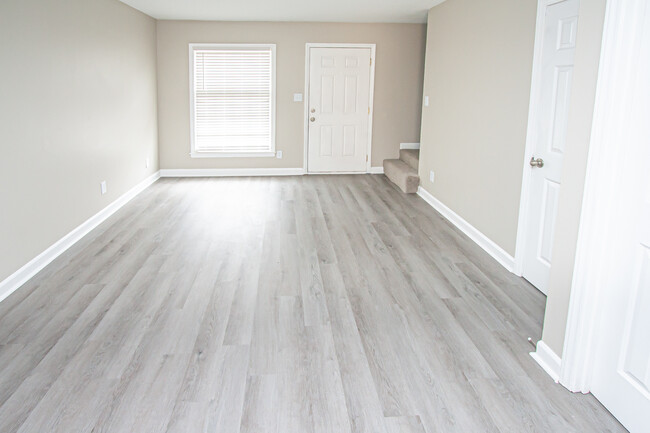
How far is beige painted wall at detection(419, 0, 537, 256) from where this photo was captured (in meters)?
4.14

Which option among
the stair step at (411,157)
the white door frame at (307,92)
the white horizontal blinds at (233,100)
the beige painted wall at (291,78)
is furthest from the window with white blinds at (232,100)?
the stair step at (411,157)

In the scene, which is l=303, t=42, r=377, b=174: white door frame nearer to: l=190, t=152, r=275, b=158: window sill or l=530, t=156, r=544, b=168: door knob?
l=190, t=152, r=275, b=158: window sill

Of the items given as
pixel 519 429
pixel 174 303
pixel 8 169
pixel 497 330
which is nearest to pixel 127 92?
pixel 8 169

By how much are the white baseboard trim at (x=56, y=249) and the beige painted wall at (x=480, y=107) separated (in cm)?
362

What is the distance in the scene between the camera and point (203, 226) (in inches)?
209

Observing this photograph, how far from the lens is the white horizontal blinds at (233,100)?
25.5ft

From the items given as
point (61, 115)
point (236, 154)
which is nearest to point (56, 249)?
point (61, 115)

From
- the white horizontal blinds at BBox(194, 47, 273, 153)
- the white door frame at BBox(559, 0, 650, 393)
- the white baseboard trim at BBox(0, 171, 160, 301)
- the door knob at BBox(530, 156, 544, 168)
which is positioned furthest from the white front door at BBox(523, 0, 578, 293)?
the white horizontal blinds at BBox(194, 47, 273, 153)

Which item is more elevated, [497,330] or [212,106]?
[212,106]

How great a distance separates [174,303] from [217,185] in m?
4.12

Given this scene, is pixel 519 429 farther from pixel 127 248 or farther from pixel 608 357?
pixel 127 248

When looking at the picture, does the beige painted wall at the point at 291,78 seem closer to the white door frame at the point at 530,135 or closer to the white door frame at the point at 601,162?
the white door frame at the point at 530,135

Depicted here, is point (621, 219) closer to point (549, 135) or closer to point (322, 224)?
point (549, 135)

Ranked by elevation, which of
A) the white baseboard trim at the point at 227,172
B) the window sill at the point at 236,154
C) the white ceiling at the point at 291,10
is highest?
the white ceiling at the point at 291,10
